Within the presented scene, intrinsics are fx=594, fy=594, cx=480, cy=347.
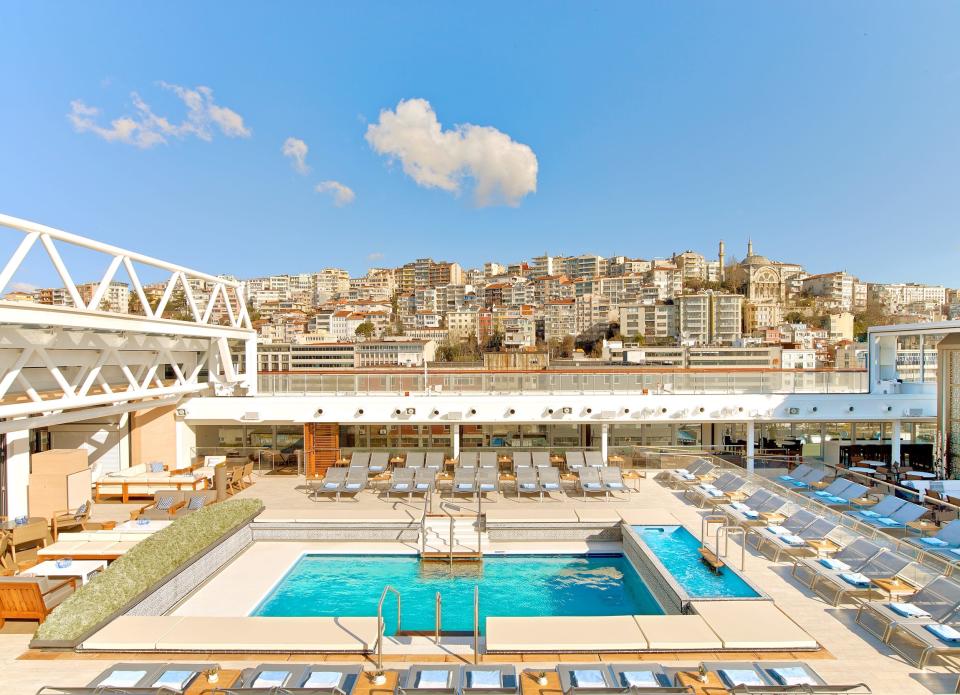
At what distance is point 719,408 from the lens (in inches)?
616

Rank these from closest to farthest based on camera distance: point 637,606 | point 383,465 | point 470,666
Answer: point 470,666
point 637,606
point 383,465

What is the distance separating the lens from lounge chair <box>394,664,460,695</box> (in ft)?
16.9

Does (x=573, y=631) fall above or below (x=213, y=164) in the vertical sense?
below

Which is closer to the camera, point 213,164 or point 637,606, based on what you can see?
point 637,606

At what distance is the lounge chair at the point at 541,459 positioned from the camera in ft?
50.3

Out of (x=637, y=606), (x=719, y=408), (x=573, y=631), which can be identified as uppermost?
(x=719, y=408)

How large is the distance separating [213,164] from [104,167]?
1418 centimetres

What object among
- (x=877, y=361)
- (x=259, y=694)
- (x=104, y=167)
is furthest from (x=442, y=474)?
(x=104, y=167)

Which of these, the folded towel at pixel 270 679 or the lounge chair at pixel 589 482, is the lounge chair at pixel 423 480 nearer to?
the lounge chair at pixel 589 482

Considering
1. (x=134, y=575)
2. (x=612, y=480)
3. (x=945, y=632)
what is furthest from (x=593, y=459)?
(x=134, y=575)

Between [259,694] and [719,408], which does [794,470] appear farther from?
[259,694]

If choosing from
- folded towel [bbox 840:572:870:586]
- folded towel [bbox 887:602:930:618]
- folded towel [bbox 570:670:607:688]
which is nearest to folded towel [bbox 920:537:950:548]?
folded towel [bbox 840:572:870:586]

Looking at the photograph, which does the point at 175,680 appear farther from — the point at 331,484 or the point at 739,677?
the point at 331,484

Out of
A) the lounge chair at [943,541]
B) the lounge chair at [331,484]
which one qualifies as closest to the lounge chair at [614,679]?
the lounge chair at [943,541]
